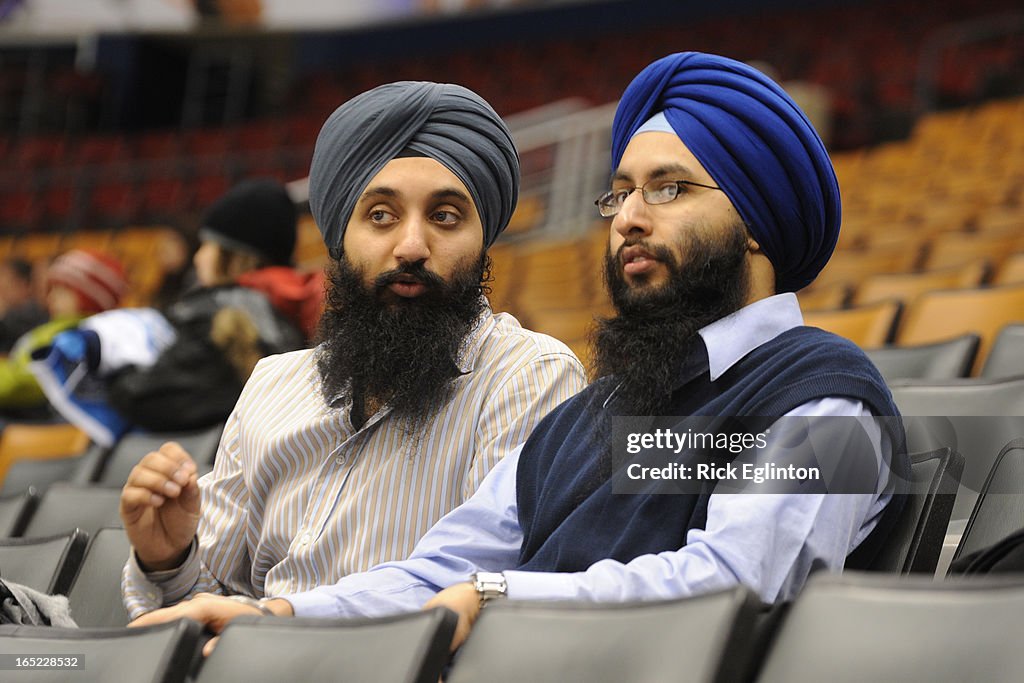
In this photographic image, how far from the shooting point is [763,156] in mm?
1524

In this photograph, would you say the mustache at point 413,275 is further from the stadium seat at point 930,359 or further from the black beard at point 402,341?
the stadium seat at point 930,359

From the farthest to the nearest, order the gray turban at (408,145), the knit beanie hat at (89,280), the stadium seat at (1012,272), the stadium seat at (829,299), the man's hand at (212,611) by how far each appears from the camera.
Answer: the stadium seat at (829,299)
the knit beanie hat at (89,280)
the stadium seat at (1012,272)
the gray turban at (408,145)
the man's hand at (212,611)

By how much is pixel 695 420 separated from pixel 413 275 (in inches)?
22.5

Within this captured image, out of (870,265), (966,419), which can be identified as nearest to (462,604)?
(966,419)

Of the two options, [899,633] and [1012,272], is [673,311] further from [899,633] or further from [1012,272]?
[1012,272]

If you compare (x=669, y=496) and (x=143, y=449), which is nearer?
(x=669, y=496)

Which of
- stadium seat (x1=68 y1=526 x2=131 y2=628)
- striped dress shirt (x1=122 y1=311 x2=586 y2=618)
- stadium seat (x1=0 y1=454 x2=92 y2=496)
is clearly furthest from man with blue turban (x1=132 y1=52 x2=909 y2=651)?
stadium seat (x1=0 y1=454 x2=92 y2=496)

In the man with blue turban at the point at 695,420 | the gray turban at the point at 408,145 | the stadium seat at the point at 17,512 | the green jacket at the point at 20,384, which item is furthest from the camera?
the green jacket at the point at 20,384

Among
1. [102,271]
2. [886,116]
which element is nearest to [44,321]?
[102,271]

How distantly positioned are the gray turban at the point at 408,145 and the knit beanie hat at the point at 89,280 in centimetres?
233

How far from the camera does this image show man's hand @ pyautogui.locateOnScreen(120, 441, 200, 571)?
1.65m

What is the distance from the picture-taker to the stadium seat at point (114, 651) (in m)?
1.25

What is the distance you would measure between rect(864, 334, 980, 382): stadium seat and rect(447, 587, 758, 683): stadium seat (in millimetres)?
1452

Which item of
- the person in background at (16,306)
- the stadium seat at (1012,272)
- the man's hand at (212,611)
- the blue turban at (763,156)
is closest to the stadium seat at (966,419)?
the blue turban at (763,156)
